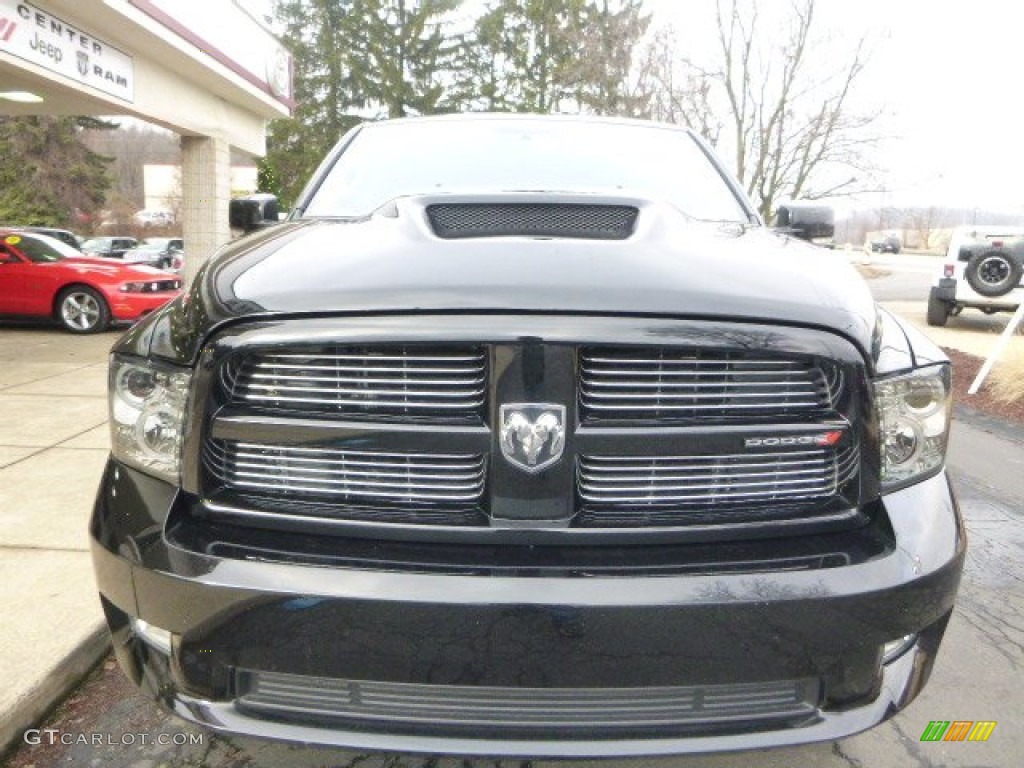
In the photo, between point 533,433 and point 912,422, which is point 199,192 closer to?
point 533,433

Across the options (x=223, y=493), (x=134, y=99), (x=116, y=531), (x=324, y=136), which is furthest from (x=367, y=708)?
(x=324, y=136)

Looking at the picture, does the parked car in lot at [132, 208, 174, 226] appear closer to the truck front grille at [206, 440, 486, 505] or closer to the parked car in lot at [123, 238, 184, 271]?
the parked car in lot at [123, 238, 184, 271]

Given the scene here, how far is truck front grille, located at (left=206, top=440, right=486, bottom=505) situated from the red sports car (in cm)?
1082

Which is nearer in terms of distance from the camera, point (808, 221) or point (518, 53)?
point (808, 221)

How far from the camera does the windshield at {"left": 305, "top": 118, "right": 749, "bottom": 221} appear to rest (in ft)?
9.21

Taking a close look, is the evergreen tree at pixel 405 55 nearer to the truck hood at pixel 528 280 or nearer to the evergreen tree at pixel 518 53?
the evergreen tree at pixel 518 53

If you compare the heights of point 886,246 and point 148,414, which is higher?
point 886,246

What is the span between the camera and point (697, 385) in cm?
164

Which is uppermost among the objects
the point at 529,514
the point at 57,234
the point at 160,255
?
the point at 529,514

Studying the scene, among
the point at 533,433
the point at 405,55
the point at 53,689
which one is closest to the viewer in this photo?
the point at 533,433

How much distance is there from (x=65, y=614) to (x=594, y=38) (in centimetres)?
2425

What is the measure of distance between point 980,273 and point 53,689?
44.3 ft

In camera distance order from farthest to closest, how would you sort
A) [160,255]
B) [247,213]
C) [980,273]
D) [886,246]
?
[886,246] < [160,255] < [980,273] < [247,213]

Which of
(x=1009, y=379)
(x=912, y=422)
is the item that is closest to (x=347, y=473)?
(x=912, y=422)
